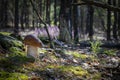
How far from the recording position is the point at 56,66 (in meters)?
6.52

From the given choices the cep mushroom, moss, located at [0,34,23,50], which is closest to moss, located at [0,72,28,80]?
the cep mushroom

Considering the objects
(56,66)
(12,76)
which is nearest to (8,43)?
(56,66)

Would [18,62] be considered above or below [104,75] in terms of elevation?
above

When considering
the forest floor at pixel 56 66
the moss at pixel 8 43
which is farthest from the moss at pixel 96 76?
the moss at pixel 8 43

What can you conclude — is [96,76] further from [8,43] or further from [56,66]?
[8,43]

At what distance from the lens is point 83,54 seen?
8352mm

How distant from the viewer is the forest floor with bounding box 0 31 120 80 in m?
5.64

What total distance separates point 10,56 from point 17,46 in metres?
0.77

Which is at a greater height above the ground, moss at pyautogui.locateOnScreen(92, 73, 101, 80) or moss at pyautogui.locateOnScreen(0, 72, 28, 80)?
moss at pyautogui.locateOnScreen(0, 72, 28, 80)

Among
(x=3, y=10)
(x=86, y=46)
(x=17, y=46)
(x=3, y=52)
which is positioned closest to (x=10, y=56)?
(x=3, y=52)

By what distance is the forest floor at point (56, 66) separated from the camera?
564 cm

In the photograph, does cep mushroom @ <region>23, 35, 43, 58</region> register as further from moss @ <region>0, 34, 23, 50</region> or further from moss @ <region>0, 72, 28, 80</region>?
moss @ <region>0, 72, 28, 80</region>

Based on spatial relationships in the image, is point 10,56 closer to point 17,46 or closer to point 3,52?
point 3,52

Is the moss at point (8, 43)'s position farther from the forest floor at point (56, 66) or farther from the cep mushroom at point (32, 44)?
the cep mushroom at point (32, 44)
